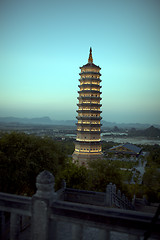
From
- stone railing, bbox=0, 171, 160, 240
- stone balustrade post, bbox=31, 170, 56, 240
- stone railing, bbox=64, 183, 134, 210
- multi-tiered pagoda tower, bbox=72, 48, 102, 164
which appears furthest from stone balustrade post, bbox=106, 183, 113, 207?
multi-tiered pagoda tower, bbox=72, 48, 102, 164

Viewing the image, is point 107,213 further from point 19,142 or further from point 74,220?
point 19,142

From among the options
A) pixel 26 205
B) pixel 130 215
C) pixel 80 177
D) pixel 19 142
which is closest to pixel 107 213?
pixel 130 215

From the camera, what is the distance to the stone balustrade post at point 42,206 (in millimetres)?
5898

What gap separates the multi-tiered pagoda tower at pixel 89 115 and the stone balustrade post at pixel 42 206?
34824 millimetres

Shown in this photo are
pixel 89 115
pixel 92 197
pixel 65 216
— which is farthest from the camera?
pixel 89 115

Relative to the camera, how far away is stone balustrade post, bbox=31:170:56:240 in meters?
5.90

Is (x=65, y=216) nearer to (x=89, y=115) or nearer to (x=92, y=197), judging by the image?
(x=92, y=197)

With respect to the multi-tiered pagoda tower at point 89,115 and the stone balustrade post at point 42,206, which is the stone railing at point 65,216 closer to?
the stone balustrade post at point 42,206

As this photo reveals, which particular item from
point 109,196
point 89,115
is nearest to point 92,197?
point 109,196

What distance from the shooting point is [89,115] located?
41094 mm

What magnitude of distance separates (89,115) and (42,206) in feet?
116

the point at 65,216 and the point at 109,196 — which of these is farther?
the point at 109,196

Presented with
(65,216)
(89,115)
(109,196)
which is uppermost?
(89,115)

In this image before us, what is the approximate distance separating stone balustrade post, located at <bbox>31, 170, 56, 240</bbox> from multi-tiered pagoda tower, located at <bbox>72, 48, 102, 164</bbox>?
34.8 meters
